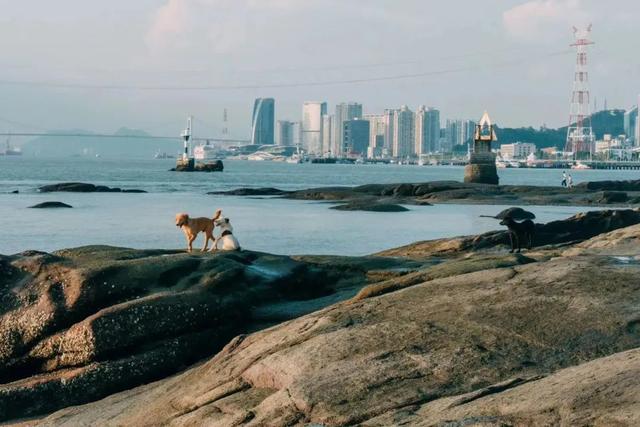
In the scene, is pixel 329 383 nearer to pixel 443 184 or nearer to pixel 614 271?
pixel 614 271

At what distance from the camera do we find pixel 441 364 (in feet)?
28.7

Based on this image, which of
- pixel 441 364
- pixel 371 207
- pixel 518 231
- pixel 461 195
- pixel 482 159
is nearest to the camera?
pixel 441 364

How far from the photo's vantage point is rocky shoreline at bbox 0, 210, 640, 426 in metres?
8.03

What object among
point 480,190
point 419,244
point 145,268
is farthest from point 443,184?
point 145,268

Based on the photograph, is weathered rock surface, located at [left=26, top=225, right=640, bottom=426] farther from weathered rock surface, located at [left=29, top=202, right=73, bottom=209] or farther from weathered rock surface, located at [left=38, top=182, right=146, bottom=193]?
weathered rock surface, located at [left=38, top=182, right=146, bottom=193]

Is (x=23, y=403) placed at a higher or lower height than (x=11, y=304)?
lower

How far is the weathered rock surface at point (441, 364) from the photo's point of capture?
7324 mm

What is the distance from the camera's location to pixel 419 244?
2530cm

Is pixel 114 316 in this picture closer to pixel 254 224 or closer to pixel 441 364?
pixel 441 364

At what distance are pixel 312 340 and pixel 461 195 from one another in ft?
201

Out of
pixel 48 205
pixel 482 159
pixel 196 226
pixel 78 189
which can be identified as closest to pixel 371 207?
pixel 48 205

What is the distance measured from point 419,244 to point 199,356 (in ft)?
45.1

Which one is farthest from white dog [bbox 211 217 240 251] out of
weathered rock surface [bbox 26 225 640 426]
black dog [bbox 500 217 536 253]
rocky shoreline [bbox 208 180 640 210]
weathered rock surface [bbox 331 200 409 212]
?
rocky shoreline [bbox 208 180 640 210]

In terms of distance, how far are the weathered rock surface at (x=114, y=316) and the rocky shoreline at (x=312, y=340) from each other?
0.8 inches
